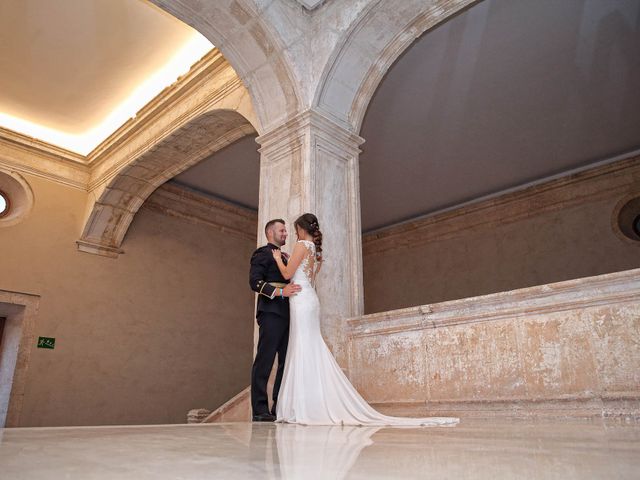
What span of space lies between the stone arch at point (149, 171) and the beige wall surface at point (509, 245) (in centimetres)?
592

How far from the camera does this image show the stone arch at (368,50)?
573cm

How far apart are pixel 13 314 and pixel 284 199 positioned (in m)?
6.32

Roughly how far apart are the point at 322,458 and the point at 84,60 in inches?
316

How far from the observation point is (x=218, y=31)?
6.02 metres

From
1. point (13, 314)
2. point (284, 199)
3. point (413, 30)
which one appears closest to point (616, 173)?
point (413, 30)

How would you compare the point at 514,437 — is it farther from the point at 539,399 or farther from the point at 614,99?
the point at 614,99

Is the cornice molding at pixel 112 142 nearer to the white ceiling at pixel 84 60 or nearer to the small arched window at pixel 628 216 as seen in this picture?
the white ceiling at pixel 84 60

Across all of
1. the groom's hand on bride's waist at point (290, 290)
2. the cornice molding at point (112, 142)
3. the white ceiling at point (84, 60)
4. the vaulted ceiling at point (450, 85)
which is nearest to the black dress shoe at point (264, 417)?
the groom's hand on bride's waist at point (290, 290)

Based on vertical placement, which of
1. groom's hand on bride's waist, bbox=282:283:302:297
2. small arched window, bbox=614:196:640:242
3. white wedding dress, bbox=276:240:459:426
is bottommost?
white wedding dress, bbox=276:240:459:426

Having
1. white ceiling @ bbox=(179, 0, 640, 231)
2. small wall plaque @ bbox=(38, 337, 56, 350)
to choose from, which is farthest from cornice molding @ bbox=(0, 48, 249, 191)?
small wall plaque @ bbox=(38, 337, 56, 350)

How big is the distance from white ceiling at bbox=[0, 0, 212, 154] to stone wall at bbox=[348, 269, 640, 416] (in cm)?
542

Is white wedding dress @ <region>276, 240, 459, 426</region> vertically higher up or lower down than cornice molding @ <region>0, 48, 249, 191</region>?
lower down

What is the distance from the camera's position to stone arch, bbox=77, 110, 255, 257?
318 inches

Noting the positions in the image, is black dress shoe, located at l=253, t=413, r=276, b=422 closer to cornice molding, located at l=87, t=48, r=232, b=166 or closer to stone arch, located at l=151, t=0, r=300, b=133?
stone arch, located at l=151, t=0, r=300, b=133
